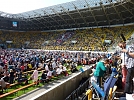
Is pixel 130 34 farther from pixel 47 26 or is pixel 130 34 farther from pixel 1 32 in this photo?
pixel 1 32

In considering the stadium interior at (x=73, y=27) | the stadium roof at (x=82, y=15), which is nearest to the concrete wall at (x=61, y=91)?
the stadium interior at (x=73, y=27)

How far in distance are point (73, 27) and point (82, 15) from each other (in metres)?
9.79

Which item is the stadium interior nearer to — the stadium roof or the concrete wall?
the stadium roof

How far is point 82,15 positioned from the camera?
4353 centimetres

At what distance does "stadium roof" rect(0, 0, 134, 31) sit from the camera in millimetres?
36375

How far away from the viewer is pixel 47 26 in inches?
2208

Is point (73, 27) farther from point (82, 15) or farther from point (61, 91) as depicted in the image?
point (61, 91)

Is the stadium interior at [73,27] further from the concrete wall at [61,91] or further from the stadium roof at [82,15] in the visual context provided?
the concrete wall at [61,91]

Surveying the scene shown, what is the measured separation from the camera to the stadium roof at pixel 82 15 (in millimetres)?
36375

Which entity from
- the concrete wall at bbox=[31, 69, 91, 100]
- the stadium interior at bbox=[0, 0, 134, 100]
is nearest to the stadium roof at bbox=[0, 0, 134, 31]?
the stadium interior at bbox=[0, 0, 134, 100]

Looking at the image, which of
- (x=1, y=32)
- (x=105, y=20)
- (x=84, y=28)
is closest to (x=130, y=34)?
(x=105, y=20)

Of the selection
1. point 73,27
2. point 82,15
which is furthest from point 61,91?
point 73,27

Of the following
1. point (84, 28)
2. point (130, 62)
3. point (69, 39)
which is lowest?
point (130, 62)

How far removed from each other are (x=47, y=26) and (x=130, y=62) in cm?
5219
